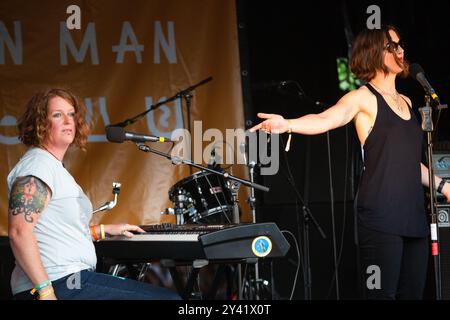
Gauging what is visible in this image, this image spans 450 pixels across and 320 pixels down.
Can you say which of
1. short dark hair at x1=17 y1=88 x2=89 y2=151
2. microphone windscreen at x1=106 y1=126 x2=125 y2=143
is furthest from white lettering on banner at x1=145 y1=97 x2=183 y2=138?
short dark hair at x1=17 y1=88 x2=89 y2=151

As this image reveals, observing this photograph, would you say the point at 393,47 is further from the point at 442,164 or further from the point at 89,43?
the point at 89,43

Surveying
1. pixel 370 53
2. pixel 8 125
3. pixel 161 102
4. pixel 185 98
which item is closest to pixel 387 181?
pixel 370 53

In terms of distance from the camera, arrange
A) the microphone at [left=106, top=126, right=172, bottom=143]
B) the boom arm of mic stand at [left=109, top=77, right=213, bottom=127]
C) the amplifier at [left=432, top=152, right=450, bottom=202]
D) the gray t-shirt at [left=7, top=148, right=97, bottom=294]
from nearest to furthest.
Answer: the gray t-shirt at [left=7, top=148, right=97, bottom=294] → the microphone at [left=106, top=126, right=172, bottom=143] → the amplifier at [left=432, top=152, right=450, bottom=202] → the boom arm of mic stand at [left=109, top=77, right=213, bottom=127]

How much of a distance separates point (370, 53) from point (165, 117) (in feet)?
8.30

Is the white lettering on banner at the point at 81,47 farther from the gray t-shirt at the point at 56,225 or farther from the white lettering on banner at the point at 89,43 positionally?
the gray t-shirt at the point at 56,225

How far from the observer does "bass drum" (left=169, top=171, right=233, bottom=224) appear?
5.04m

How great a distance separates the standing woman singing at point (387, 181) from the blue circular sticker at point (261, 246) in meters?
0.52

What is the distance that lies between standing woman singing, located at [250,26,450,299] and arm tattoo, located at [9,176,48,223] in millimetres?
1177

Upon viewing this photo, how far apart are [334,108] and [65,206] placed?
4.67 feet

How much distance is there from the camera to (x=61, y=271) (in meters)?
3.11

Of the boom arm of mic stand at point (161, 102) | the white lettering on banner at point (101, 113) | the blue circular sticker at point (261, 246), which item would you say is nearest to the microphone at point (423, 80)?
the blue circular sticker at point (261, 246)

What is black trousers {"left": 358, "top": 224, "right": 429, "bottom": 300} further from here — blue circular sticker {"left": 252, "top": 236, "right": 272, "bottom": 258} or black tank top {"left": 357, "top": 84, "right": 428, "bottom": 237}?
blue circular sticker {"left": 252, "top": 236, "right": 272, "bottom": 258}
